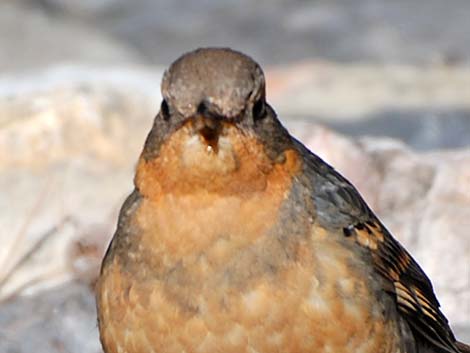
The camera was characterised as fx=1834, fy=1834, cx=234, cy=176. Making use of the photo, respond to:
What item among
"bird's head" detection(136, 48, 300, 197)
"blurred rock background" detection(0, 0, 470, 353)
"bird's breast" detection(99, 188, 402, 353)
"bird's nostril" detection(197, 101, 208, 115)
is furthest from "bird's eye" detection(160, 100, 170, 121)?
"blurred rock background" detection(0, 0, 470, 353)

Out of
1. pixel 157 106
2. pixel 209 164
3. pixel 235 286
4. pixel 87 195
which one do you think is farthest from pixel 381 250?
pixel 157 106

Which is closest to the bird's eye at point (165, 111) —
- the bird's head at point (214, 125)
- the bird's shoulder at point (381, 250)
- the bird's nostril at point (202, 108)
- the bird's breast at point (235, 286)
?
the bird's head at point (214, 125)

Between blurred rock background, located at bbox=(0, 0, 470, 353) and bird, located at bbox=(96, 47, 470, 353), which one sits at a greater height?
blurred rock background, located at bbox=(0, 0, 470, 353)

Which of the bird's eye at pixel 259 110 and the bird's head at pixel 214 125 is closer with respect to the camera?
the bird's head at pixel 214 125

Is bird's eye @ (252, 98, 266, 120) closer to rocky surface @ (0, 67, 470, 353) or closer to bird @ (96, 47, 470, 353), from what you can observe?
bird @ (96, 47, 470, 353)

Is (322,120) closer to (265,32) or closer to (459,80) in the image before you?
(459,80)

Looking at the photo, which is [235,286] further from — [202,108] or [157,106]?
[157,106]

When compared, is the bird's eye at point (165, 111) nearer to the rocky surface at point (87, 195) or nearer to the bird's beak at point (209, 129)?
the bird's beak at point (209, 129)
